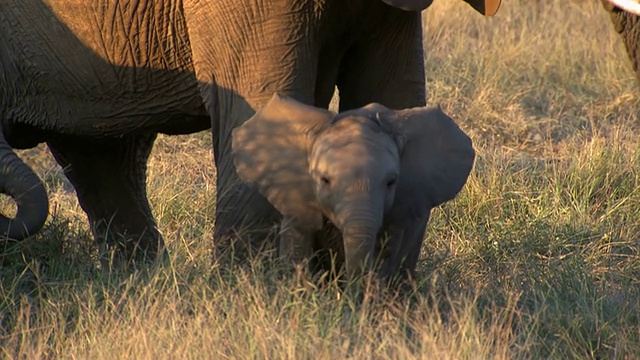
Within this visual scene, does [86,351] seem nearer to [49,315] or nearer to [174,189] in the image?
[49,315]

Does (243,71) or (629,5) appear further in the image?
(243,71)

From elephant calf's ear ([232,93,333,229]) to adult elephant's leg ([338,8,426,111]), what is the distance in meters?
0.51

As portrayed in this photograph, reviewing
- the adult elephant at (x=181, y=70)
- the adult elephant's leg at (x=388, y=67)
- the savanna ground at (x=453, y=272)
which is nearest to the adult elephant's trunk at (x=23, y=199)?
the adult elephant at (x=181, y=70)

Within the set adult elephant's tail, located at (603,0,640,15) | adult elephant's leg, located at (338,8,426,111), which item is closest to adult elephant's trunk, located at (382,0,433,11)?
adult elephant's leg, located at (338,8,426,111)

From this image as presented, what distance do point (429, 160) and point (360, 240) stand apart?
46 centimetres

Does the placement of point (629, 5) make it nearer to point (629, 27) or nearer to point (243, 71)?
point (629, 27)

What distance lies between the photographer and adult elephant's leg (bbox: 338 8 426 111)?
4934 millimetres

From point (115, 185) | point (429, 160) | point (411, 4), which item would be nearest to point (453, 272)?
point (429, 160)

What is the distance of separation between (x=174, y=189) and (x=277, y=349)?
2380mm

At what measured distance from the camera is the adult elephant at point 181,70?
4707mm

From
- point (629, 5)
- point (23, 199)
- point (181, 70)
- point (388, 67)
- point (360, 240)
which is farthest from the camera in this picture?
point (181, 70)

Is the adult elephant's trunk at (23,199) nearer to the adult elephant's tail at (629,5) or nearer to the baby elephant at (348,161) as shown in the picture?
the baby elephant at (348,161)

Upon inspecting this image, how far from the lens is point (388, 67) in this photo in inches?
Result: 196

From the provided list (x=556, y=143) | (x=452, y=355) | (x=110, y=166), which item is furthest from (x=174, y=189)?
(x=452, y=355)
